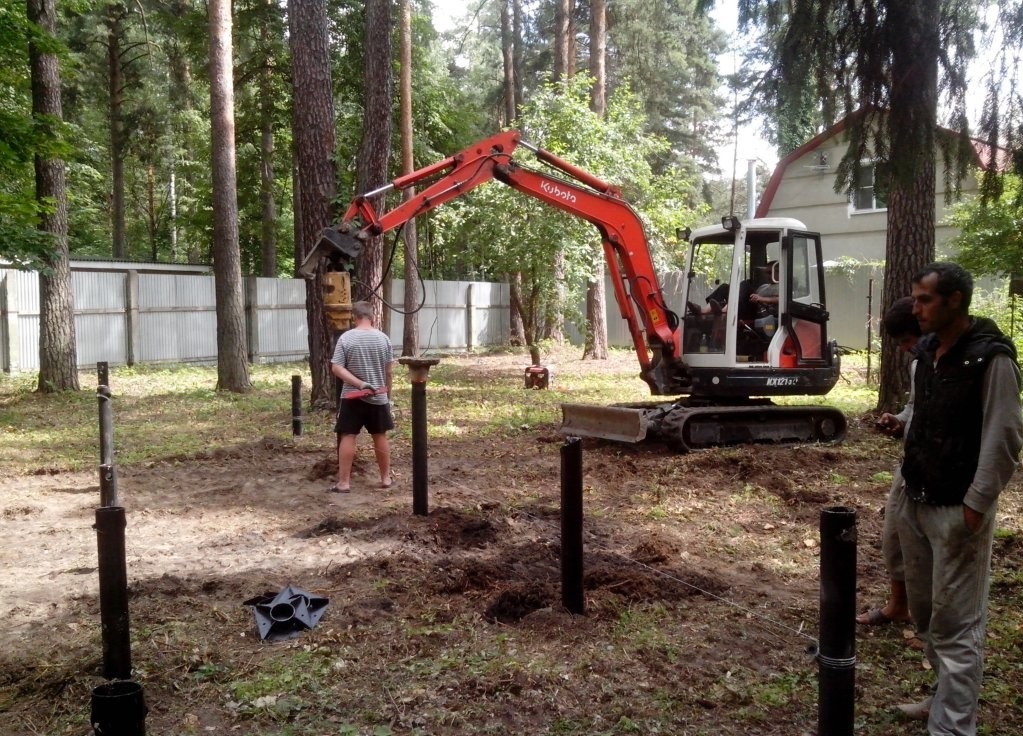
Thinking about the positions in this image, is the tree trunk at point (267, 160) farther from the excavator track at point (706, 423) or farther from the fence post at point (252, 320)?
the excavator track at point (706, 423)

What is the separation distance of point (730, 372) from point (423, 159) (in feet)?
54.2

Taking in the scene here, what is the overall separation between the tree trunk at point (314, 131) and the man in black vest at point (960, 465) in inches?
391

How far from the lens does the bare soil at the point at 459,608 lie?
13.0ft

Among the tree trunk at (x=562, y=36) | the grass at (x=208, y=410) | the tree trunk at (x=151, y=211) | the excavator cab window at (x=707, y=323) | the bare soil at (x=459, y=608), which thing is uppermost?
the tree trunk at (x=562, y=36)

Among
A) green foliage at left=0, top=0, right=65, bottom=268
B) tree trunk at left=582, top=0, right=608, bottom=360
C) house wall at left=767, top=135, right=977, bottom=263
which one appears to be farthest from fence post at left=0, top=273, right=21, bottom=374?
house wall at left=767, top=135, right=977, bottom=263

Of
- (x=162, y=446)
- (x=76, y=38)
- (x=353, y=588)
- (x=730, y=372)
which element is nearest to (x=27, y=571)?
(x=353, y=588)

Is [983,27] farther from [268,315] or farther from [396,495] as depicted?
[268,315]

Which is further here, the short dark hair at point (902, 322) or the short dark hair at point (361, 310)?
the short dark hair at point (361, 310)

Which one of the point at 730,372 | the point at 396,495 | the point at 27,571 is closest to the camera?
the point at 27,571

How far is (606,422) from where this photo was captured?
10695mm

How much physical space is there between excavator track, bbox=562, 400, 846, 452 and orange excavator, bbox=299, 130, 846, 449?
15 mm

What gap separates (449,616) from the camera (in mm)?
5047

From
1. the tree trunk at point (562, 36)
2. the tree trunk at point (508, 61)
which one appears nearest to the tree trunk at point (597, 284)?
the tree trunk at point (562, 36)

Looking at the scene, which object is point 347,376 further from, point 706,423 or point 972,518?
point 972,518
